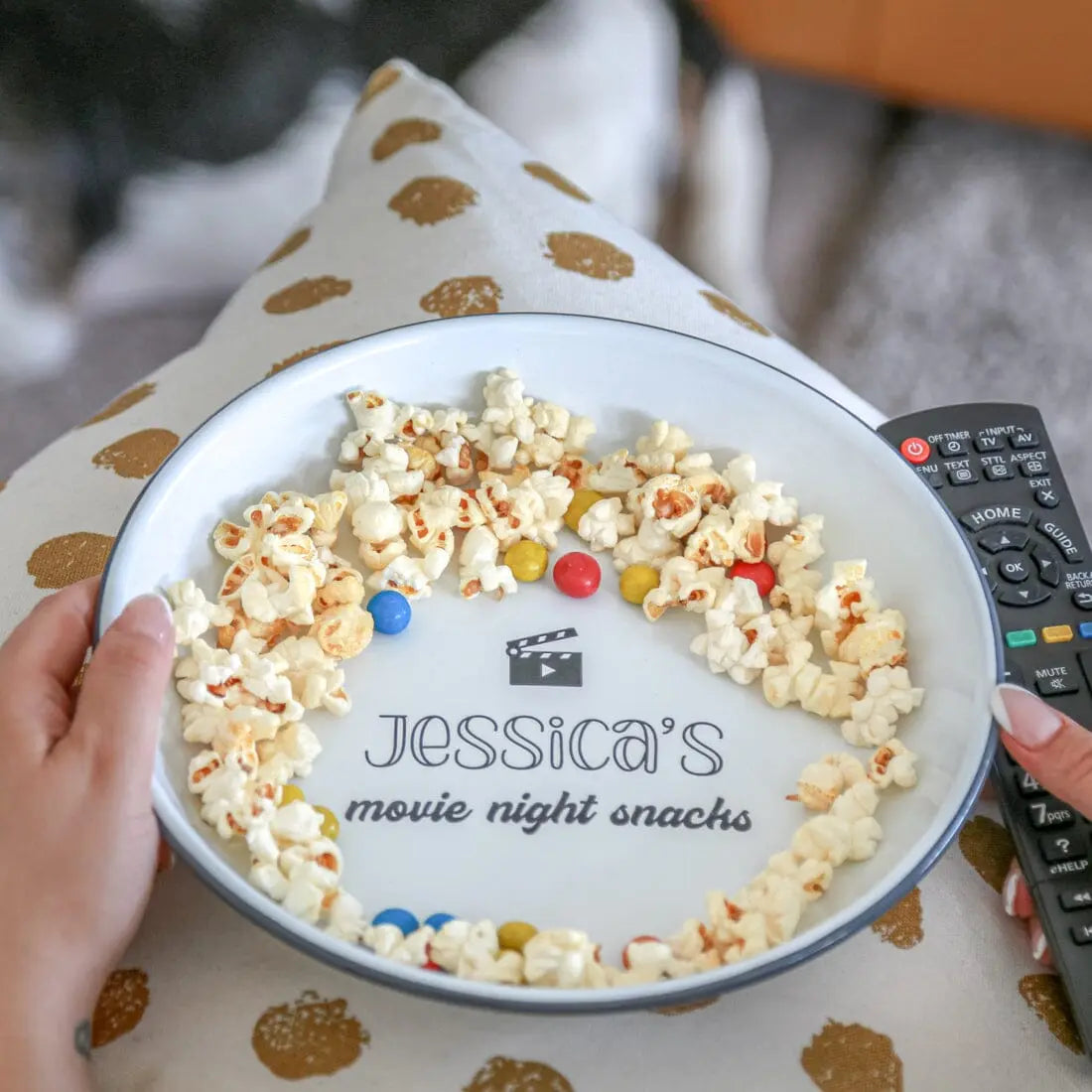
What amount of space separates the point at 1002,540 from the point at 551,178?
43cm

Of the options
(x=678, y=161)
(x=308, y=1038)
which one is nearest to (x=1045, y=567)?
(x=308, y=1038)

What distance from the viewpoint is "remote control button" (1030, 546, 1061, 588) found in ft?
2.16

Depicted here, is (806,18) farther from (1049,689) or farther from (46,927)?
(46,927)

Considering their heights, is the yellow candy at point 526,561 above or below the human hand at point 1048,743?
below

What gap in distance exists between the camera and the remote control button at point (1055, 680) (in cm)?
62

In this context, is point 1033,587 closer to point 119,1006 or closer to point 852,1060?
point 852,1060

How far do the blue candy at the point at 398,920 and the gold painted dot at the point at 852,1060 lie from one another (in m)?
0.18

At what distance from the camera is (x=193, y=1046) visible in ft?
1.69

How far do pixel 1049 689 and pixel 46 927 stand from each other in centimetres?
51

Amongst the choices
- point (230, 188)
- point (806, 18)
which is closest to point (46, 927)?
point (230, 188)

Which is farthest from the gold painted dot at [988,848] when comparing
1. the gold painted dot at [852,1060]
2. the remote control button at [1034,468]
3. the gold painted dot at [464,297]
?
the gold painted dot at [464,297]

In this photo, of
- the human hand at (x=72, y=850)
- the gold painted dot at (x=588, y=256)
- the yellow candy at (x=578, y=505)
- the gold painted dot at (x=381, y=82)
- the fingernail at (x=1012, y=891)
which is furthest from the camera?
the gold painted dot at (x=381, y=82)

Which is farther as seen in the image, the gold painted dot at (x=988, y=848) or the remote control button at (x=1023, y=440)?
the remote control button at (x=1023, y=440)

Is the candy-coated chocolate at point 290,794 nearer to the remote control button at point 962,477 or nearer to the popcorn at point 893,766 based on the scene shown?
the popcorn at point 893,766
